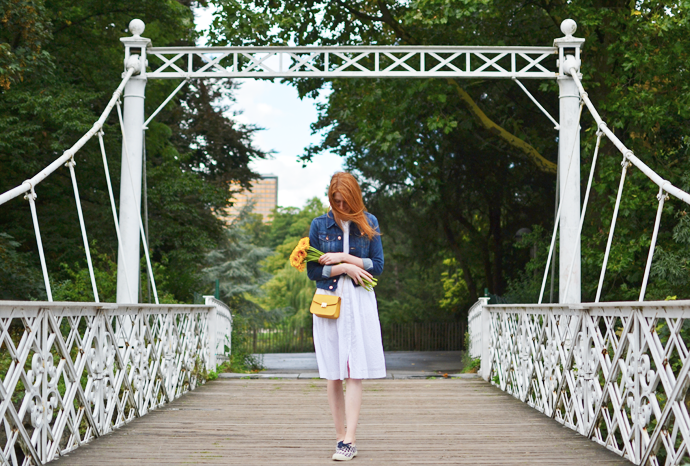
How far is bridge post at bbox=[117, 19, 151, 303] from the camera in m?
9.15

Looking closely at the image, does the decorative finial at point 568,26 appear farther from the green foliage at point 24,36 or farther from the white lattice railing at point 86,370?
the green foliage at point 24,36

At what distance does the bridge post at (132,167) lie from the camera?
9.15 m

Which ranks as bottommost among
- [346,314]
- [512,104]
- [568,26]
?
[346,314]

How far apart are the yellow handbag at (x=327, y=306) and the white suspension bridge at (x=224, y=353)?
4.58ft

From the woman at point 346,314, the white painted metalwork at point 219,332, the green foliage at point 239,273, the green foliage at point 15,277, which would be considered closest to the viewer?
the woman at point 346,314

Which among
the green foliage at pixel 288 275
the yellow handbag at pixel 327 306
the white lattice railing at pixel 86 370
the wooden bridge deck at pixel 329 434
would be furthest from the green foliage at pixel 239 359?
the yellow handbag at pixel 327 306

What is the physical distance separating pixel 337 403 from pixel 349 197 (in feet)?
3.87

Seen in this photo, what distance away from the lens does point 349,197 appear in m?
4.29

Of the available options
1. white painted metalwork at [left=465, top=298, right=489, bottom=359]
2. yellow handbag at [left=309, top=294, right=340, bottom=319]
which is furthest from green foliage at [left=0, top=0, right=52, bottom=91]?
yellow handbag at [left=309, top=294, right=340, bottom=319]

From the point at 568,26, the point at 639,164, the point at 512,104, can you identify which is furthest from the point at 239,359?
the point at 512,104

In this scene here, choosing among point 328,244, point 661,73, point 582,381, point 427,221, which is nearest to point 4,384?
point 328,244

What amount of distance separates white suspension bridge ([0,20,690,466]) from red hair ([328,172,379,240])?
1519 mm

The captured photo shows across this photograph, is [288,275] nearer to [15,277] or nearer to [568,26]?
[15,277]

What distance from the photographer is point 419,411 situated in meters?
6.48
